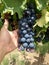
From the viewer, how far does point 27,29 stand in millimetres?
1094

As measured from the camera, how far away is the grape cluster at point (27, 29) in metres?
1.02

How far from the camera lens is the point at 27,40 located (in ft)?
3.88

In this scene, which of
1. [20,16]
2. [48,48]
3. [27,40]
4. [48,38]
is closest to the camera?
[20,16]

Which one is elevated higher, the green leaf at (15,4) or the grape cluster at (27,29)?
the green leaf at (15,4)

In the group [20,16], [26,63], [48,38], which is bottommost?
[20,16]

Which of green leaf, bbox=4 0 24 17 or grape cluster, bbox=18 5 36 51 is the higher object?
green leaf, bbox=4 0 24 17

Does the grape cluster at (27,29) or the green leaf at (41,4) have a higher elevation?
the green leaf at (41,4)

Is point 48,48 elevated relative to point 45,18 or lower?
elevated

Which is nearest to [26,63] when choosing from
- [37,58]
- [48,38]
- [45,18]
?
[37,58]

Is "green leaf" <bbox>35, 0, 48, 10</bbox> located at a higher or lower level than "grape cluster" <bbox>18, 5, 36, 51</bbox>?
higher

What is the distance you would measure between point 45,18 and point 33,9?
90 millimetres

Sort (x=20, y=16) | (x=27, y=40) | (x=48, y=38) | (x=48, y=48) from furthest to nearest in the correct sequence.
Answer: (x=48, y=48) → (x=48, y=38) → (x=27, y=40) → (x=20, y=16)

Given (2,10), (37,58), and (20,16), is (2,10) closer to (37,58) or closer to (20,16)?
(20,16)

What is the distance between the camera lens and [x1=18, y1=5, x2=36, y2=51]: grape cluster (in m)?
1.02
